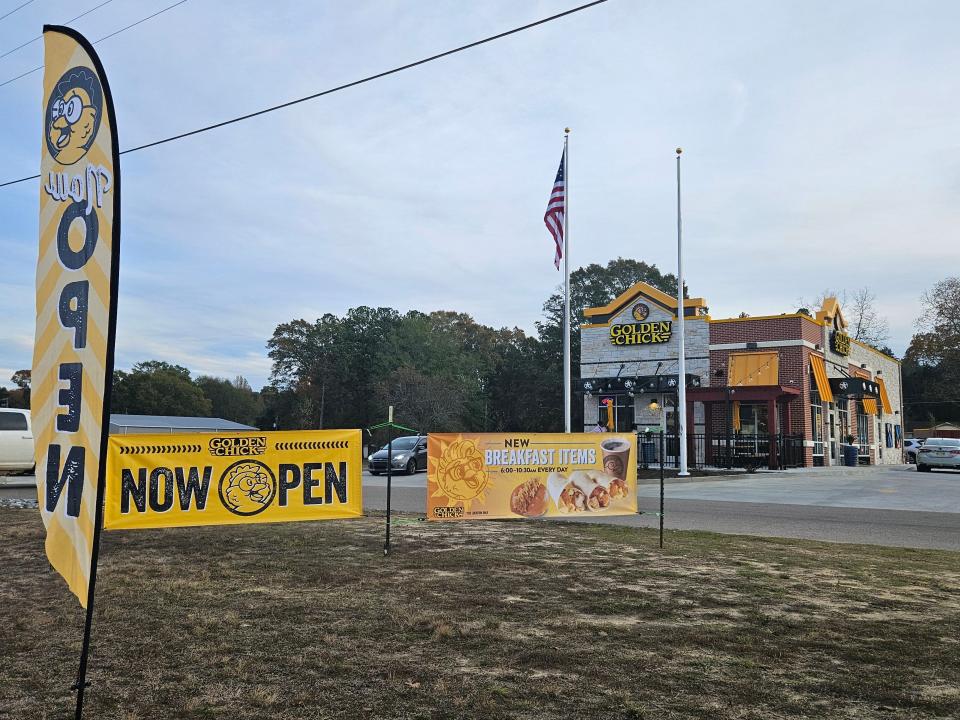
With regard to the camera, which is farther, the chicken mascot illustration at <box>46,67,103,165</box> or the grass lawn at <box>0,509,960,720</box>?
the chicken mascot illustration at <box>46,67,103,165</box>

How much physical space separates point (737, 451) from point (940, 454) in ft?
30.6

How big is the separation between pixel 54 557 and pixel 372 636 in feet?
7.35

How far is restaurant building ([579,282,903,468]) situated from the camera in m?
32.3

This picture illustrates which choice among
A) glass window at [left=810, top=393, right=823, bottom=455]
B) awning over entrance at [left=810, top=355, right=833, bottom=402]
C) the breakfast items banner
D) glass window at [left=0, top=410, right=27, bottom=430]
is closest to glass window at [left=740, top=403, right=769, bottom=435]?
glass window at [left=810, top=393, right=823, bottom=455]

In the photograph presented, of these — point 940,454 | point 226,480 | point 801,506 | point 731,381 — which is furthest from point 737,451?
point 226,480

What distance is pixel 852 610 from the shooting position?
21.9ft

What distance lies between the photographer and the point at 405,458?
2962 cm

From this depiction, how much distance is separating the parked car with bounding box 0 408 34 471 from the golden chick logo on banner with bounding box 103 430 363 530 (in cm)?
1435

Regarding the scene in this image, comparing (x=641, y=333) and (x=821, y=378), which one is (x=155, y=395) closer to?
(x=641, y=333)

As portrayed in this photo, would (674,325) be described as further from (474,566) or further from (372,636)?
(372,636)

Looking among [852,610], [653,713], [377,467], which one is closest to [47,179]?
[653,713]

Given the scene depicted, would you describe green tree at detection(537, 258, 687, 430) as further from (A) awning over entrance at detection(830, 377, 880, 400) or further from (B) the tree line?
(A) awning over entrance at detection(830, 377, 880, 400)

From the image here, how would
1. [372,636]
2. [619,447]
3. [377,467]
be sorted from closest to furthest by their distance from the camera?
[372,636]
[619,447]
[377,467]

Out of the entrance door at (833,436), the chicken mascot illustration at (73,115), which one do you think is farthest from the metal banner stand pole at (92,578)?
the entrance door at (833,436)
